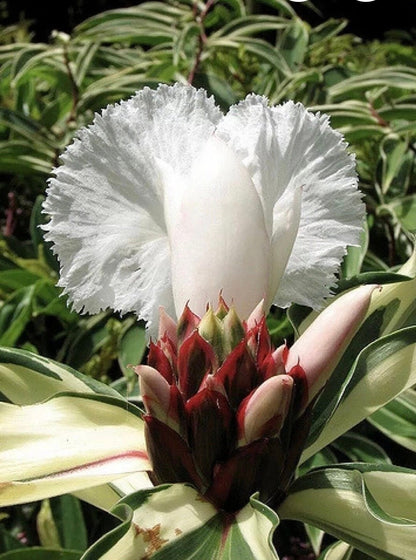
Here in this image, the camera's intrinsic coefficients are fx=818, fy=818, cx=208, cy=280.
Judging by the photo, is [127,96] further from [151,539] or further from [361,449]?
[151,539]

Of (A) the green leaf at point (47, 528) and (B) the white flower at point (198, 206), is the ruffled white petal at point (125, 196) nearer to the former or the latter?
(B) the white flower at point (198, 206)

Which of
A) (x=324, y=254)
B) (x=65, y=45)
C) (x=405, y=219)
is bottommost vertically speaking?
(x=405, y=219)

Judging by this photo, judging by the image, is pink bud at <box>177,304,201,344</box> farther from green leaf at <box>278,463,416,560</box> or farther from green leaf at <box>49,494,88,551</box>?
green leaf at <box>49,494,88,551</box>

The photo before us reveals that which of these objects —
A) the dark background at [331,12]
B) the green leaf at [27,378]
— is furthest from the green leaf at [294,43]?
the dark background at [331,12]

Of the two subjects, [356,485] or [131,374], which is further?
[131,374]

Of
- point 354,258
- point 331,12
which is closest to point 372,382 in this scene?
point 354,258

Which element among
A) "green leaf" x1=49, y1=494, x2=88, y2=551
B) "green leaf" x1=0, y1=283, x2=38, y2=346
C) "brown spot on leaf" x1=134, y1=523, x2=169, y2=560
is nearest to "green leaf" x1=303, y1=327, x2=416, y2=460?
"brown spot on leaf" x1=134, y1=523, x2=169, y2=560

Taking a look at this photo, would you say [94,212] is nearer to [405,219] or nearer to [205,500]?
[205,500]

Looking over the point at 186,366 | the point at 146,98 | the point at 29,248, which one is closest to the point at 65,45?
the point at 29,248
